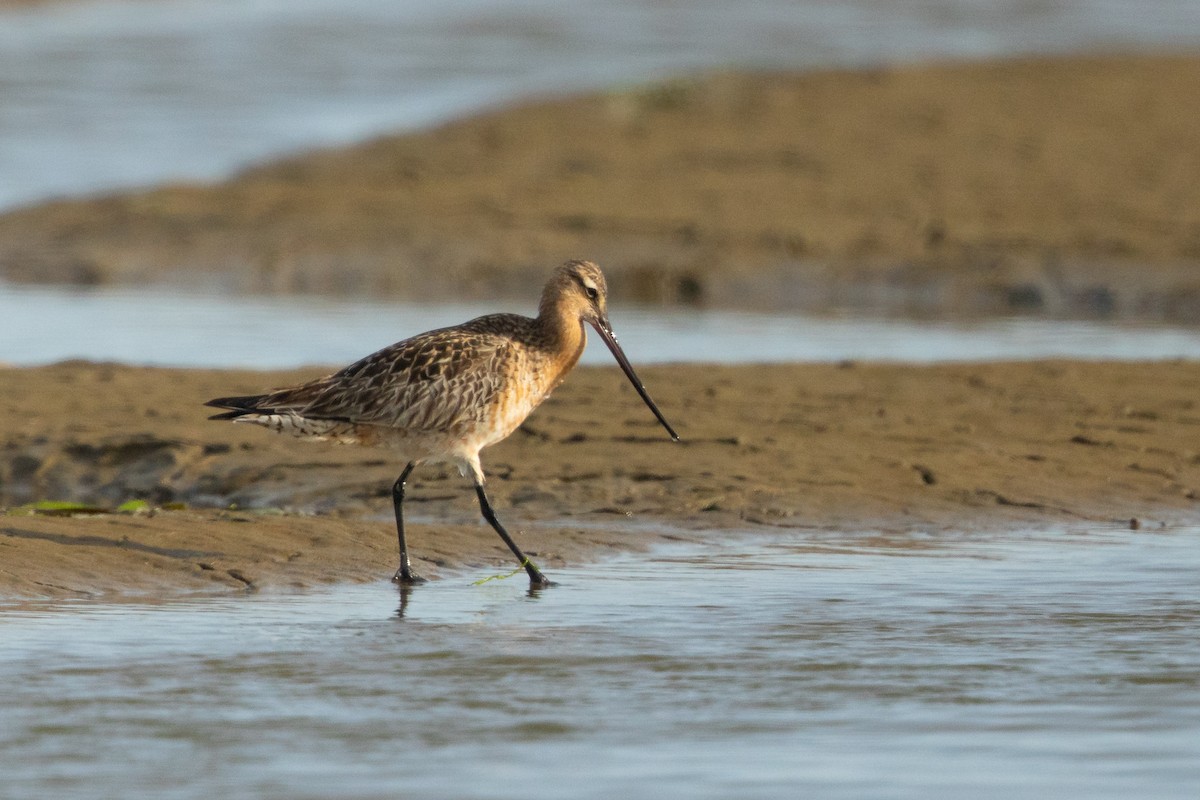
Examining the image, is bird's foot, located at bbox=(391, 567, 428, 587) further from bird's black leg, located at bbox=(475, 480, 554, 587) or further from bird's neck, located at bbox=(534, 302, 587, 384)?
bird's neck, located at bbox=(534, 302, 587, 384)

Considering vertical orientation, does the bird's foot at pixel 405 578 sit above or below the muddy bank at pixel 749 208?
below

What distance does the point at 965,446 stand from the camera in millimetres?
10320

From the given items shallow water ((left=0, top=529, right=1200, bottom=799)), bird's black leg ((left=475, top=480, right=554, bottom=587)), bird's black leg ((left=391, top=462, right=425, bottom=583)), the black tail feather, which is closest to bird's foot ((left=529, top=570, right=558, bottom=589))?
bird's black leg ((left=475, top=480, right=554, bottom=587))

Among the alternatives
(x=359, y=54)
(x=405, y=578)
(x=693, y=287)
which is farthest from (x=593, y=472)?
(x=359, y=54)

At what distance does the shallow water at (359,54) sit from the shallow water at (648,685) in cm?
1409

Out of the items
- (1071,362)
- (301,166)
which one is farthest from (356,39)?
(1071,362)

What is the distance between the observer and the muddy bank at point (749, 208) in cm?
1609

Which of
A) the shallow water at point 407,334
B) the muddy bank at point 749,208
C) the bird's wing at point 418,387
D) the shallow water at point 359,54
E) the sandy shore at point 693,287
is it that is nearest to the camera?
the bird's wing at point 418,387

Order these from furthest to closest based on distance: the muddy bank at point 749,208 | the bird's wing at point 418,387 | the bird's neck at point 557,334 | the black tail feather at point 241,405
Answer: the muddy bank at point 749,208 < the bird's neck at point 557,334 < the black tail feather at point 241,405 < the bird's wing at point 418,387

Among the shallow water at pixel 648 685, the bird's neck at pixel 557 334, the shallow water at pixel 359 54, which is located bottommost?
the shallow water at pixel 648 685

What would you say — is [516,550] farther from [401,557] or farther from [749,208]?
[749,208]

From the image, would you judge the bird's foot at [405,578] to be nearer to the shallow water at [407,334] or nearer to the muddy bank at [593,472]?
the muddy bank at [593,472]

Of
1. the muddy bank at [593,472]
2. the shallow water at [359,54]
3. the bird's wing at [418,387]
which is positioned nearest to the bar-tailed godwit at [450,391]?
the bird's wing at [418,387]

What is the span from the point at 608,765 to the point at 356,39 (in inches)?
1052
